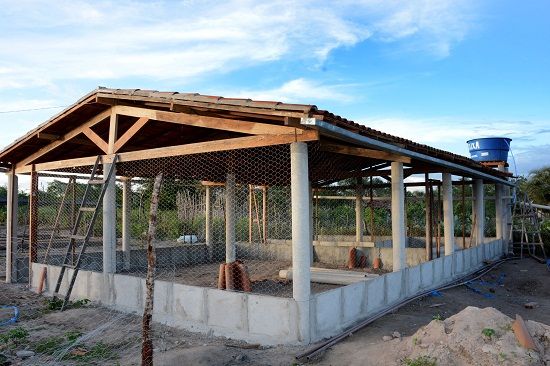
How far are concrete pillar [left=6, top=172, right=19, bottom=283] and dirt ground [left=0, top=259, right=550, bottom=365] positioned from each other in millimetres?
1546

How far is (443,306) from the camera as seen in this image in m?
8.71

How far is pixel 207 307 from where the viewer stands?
7199 millimetres

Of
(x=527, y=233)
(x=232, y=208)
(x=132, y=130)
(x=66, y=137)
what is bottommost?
(x=527, y=233)

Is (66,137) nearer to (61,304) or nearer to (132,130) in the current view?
(132,130)

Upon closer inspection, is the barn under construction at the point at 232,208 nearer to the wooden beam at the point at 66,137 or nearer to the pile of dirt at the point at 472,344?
the wooden beam at the point at 66,137

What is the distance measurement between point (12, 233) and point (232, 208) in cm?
542

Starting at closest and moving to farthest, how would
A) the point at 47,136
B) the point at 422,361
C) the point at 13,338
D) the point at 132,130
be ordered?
1. the point at 422,361
2. the point at 13,338
3. the point at 132,130
4. the point at 47,136

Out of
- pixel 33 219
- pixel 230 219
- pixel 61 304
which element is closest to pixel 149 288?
pixel 61 304

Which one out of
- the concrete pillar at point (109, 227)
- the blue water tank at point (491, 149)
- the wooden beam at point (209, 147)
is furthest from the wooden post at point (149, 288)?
the blue water tank at point (491, 149)

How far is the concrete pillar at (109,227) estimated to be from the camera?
906cm

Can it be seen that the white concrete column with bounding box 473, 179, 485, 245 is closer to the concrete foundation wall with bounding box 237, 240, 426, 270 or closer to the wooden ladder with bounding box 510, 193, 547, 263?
the concrete foundation wall with bounding box 237, 240, 426, 270

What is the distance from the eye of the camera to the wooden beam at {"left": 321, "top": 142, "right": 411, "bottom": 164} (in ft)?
25.3

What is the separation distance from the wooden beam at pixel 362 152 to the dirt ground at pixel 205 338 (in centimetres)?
263

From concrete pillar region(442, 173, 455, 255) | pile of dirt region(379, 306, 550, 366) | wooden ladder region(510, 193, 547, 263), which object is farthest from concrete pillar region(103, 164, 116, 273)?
wooden ladder region(510, 193, 547, 263)
